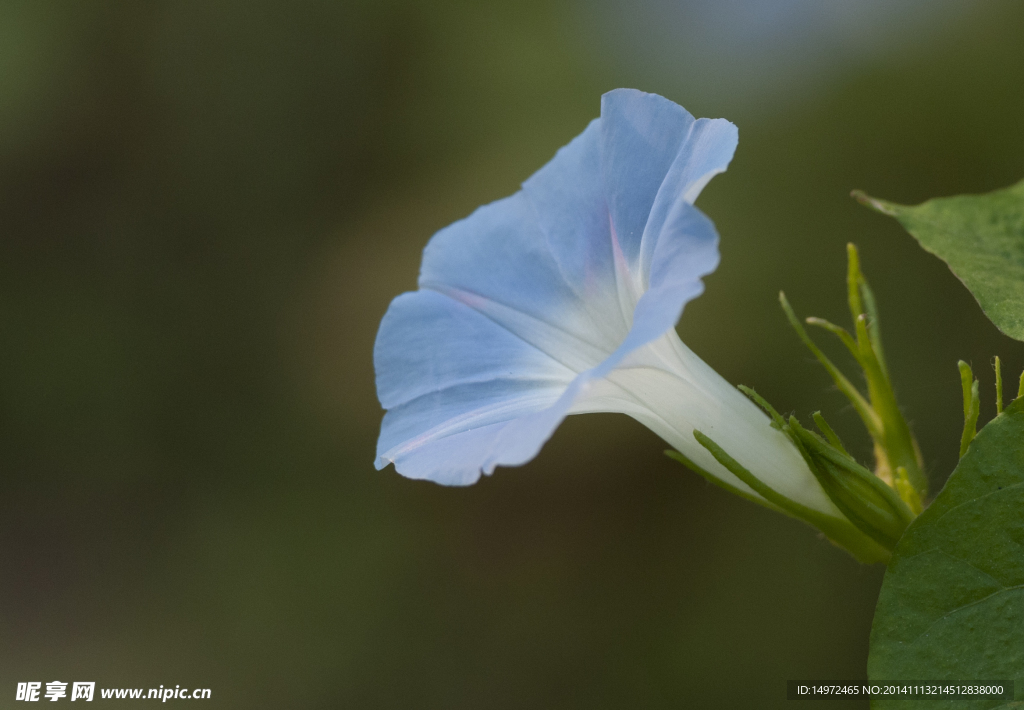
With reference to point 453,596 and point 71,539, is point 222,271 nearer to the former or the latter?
point 71,539

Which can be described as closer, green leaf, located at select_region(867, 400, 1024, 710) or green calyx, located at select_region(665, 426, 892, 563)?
green leaf, located at select_region(867, 400, 1024, 710)

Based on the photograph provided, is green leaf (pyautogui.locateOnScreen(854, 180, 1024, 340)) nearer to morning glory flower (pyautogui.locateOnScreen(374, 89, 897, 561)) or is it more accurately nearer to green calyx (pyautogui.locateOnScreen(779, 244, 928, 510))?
green calyx (pyautogui.locateOnScreen(779, 244, 928, 510))

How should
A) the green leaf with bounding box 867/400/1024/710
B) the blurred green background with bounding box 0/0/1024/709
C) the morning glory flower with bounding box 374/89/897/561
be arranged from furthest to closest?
the blurred green background with bounding box 0/0/1024/709 → the morning glory flower with bounding box 374/89/897/561 → the green leaf with bounding box 867/400/1024/710

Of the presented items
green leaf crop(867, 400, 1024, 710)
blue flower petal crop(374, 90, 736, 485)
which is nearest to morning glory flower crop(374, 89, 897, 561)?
blue flower petal crop(374, 90, 736, 485)

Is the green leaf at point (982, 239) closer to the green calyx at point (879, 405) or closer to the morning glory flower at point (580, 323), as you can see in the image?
the green calyx at point (879, 405)

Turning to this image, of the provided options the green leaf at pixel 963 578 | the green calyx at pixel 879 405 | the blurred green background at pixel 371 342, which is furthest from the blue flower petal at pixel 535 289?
the blurred green background at pixel 371 342
